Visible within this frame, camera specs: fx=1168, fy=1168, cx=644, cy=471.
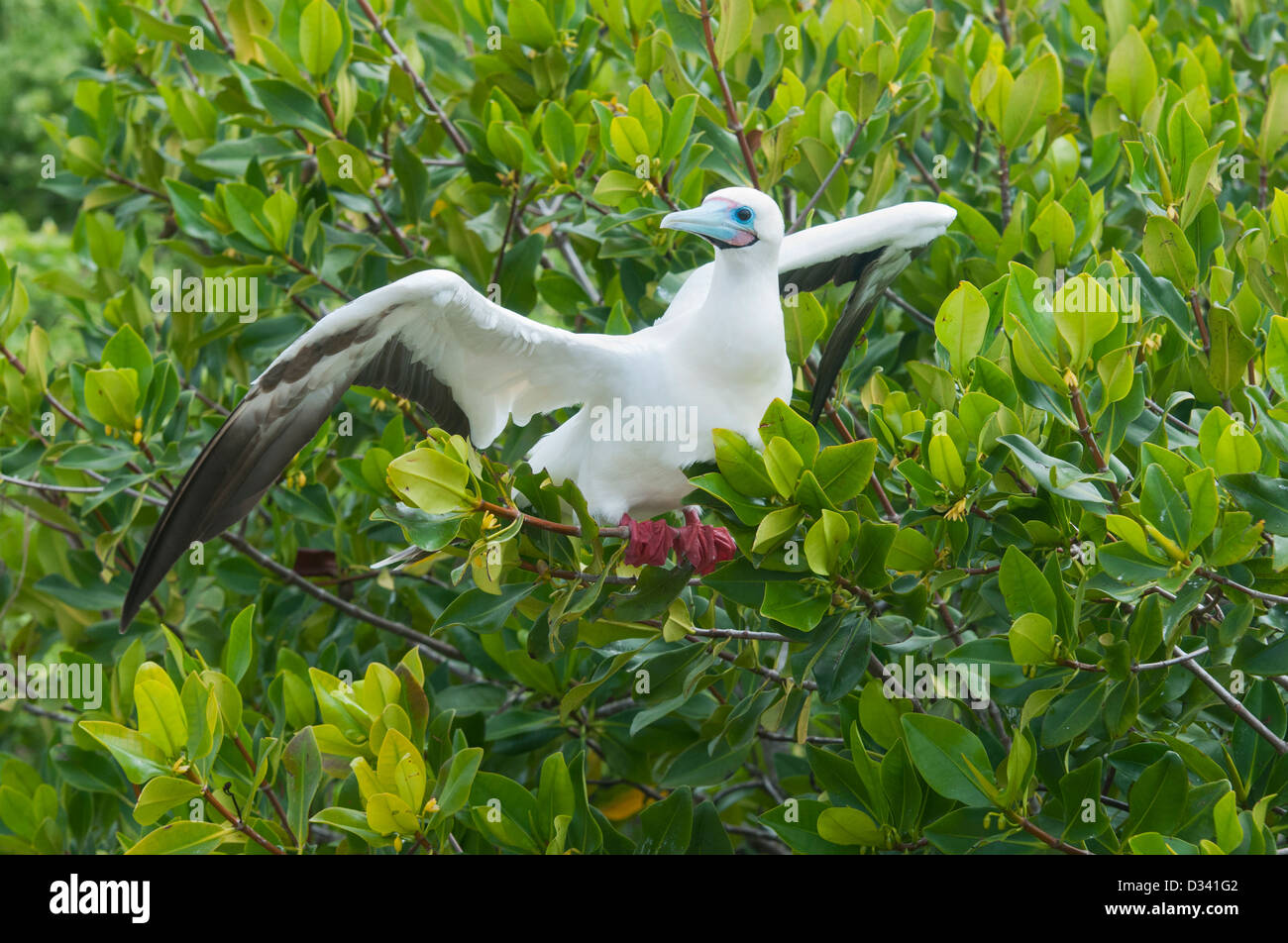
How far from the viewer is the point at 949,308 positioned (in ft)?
8.57

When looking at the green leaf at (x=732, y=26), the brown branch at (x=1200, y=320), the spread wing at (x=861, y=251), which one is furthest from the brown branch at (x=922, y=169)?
the brown branch at (x=1200, y=320)

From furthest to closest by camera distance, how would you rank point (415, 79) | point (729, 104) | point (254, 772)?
point (415, 79)
point (729, 104)
point (254, 772)

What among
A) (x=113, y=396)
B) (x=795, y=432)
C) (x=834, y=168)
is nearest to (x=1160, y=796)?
(x=795, y=432)

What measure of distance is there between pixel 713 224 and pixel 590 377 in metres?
0.47

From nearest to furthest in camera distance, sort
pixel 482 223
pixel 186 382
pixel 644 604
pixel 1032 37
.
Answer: pixel 644 604, pixel 482 223, pixel 186 382, pixel 1032 37

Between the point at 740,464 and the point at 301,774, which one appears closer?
the point at 740,464

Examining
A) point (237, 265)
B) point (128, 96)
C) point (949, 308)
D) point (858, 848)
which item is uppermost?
point (128, 96)

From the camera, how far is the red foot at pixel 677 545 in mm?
2709

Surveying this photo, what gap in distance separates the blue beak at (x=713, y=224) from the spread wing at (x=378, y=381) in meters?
0.33

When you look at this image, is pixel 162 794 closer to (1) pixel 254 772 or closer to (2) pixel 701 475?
(1) pixel 254 772

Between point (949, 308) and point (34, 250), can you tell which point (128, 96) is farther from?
point (34, 250)

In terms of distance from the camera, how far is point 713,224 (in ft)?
8.59

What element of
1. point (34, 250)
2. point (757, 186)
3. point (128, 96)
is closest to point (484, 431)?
point (757, 186)

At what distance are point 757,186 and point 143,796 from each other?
7.27 ft
